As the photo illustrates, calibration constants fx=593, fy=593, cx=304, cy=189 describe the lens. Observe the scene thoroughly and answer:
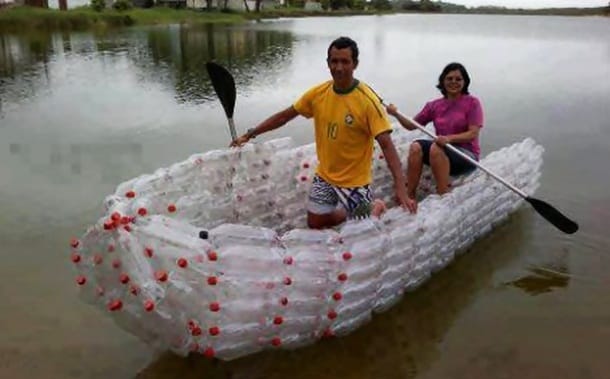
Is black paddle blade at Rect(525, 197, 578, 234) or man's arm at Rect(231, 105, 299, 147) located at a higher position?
man's arm at Rect(231, 105, 299, 147)

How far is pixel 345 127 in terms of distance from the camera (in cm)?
456

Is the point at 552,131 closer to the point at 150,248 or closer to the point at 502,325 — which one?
the point at 502,325

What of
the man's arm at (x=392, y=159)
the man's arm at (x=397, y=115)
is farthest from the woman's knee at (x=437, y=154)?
the man's arm at (x=392, y=159)

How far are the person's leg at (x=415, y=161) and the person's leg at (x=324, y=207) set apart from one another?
1.58 m

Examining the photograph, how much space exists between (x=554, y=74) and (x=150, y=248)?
762 inches

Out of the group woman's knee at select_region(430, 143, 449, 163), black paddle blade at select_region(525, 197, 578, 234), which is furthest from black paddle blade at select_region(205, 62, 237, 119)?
black paddle blade at select_region(525, 197, 578, 234)

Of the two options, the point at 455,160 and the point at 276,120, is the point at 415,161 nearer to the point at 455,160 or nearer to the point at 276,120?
the point at 455,160

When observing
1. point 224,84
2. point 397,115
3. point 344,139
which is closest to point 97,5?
point 224,84

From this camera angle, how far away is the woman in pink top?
19.7 feet

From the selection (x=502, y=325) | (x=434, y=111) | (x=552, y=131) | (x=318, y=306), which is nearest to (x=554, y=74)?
(x=552, y=131)

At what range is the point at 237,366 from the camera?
163 inches

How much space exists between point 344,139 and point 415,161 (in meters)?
1.87

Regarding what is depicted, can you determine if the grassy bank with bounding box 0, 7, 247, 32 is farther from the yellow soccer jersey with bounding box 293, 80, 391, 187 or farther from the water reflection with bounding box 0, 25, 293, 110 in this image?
the yellow soccer jersey with bounding box 293, 80, 391, 187

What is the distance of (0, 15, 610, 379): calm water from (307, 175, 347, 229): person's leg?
0.88m
